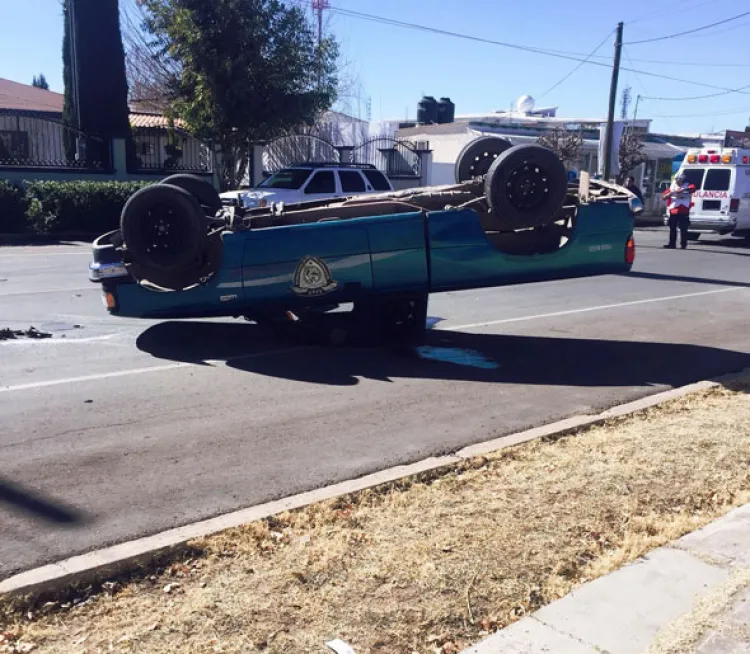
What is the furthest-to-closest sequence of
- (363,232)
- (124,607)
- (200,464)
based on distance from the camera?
(363,232) → (200,464) → (124,607)

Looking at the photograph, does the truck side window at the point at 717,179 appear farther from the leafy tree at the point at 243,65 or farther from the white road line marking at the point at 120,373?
the white road line marking at the point at 120,373

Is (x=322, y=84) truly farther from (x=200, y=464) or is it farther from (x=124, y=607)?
(x=124, y=607)

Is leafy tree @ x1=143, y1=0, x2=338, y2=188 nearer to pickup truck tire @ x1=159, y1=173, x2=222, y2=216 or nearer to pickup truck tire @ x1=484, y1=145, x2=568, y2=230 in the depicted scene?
pickup truck tire @ x1=159, y1=173, x2=222, y2=216

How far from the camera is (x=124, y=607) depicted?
366cm

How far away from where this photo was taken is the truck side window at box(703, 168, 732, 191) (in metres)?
23.7

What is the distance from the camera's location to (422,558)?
4.12 m

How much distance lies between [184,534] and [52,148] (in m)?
22.7

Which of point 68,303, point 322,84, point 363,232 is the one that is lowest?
point 68,303

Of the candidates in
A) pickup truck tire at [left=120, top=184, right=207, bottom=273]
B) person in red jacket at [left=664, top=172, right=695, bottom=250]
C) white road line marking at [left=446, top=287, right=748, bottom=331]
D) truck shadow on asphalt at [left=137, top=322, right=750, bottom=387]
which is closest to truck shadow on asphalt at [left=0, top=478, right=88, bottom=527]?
truck shadow on asphalt at [left=137, top=322, right=750, bottom=387]

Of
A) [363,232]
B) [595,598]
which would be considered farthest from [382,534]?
[363,232]

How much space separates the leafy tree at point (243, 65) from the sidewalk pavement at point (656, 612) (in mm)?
21783

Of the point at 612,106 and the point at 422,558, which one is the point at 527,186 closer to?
the point at 422,558

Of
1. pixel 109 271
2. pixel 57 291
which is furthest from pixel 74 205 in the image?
pixel 109 271

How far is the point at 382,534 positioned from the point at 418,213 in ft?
15.2
